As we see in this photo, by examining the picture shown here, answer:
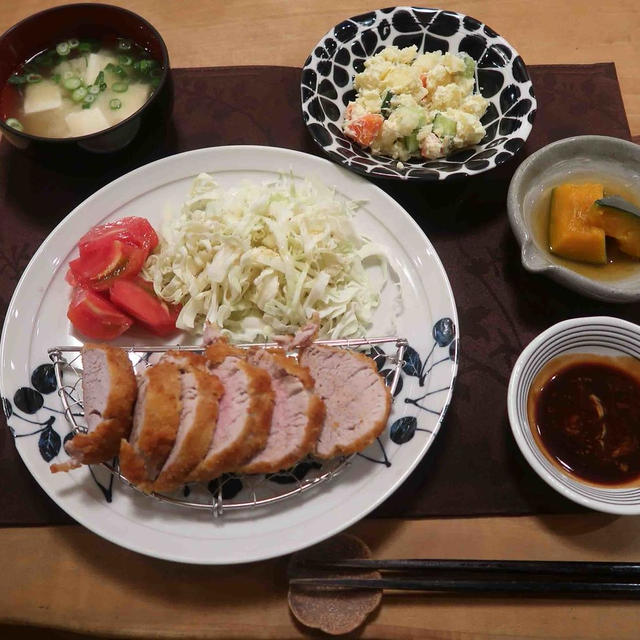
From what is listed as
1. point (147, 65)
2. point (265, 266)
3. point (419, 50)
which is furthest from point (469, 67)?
point (147, 65)

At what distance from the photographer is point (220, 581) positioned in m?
2.02

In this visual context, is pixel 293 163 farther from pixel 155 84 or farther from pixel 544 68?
pixel 544 68

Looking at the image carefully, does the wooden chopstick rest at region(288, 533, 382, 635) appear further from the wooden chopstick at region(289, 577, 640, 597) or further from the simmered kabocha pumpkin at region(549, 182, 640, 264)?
the simmered kabocha pumpkin at region(549, 182, 640, 264)

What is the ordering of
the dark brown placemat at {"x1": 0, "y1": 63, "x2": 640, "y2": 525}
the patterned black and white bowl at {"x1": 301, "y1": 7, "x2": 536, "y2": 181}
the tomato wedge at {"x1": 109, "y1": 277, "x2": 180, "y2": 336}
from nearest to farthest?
1. the dark brown placemat at {"x1": 0, "y1": 63, "x2": 640, "y2": 525}
2. the tomato wedge at {"x1": 109, "y1": 277, "x2": 180, "y2": 336}
3. the patterned black and white bowl at {"x1": 301, "y1": 7, "x2": 536, "y2": 181}

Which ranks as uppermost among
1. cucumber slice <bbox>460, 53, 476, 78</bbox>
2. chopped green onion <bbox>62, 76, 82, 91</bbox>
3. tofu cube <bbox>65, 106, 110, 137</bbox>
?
chopped green onion <bbox>62, 76, 82, 91</bbox>

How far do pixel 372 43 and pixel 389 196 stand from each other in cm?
98

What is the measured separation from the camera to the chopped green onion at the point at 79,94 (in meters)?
2.66

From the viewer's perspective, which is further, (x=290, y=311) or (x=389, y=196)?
(x=389, y=196)

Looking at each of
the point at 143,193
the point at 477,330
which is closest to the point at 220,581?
the point at 477,330

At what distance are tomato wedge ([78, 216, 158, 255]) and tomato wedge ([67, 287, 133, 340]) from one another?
240 millimetres

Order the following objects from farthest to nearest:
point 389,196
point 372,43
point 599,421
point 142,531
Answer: point 372,43 < point 389,196 < point 599,421 < point 142,531

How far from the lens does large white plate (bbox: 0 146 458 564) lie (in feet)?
6.29

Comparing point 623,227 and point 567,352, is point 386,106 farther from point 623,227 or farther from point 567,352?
point 567,352

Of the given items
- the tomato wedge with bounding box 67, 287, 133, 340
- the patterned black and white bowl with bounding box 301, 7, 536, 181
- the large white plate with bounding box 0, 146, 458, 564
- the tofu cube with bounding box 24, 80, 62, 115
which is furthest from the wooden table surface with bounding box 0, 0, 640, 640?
the tofu cube with bounding box 24, 80, 62, 115
